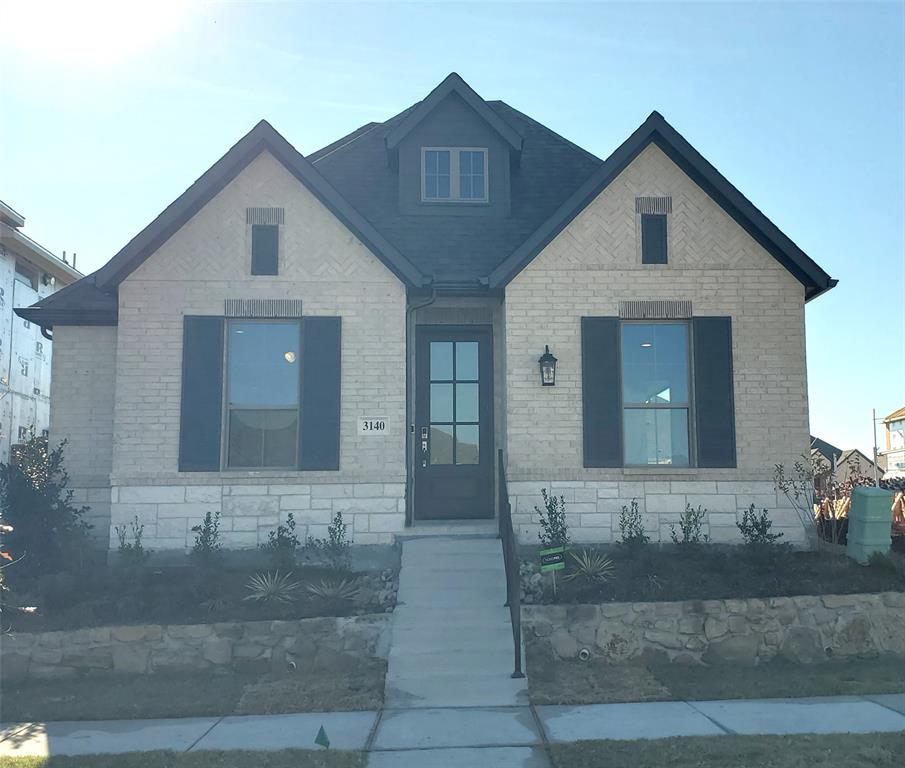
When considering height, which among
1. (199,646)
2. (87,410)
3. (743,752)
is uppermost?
(87,410)

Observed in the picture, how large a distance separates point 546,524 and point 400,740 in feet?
14.0

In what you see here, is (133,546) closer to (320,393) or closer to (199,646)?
(199,646)

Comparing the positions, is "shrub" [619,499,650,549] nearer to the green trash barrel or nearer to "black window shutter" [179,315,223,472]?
the green trash barrel

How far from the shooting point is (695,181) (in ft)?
36.3

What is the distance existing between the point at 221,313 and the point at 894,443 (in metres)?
42.0

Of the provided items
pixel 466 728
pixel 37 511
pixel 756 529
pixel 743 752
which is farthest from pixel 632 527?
pixel 37 511

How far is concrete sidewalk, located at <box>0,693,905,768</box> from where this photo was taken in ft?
20.7

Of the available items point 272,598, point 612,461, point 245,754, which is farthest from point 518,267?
point 245,754

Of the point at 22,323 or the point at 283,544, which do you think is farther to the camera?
the point at 22,323

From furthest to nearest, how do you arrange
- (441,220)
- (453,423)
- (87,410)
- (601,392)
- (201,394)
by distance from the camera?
(441,220), (453,423), (87,410), (601,392), (201,394)

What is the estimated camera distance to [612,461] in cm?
1061

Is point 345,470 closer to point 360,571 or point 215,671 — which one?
point 360,571

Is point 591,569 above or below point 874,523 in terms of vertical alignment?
below

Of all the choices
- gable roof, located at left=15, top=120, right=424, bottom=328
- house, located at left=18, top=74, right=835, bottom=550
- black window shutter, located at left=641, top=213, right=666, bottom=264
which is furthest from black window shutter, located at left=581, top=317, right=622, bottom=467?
gable roof, located at left=15, top=120, right=424, bottom=328
